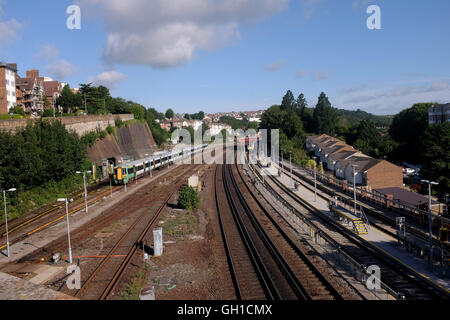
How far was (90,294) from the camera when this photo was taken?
12945mm

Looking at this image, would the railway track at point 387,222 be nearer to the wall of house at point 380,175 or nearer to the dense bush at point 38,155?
the wall of house at point 380,175

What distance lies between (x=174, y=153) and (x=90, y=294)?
52272 millimetres

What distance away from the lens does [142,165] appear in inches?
1828

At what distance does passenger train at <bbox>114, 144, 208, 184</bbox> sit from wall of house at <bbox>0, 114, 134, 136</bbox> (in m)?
8.87

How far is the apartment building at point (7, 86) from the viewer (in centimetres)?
5616

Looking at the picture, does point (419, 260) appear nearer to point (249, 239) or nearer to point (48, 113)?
point (249, 239)

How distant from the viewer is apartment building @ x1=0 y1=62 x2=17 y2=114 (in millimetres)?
56156

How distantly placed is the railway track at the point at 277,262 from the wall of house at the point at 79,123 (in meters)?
21.9

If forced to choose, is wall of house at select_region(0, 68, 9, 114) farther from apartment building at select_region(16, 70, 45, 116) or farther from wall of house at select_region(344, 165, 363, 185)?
wall of house at select_region(344, 165, 363, 185)

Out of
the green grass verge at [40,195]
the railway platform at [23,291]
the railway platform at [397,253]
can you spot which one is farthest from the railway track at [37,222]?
the railway platform at [397,253]

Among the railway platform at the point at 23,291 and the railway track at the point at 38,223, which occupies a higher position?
the railway platform at the point at 23,291

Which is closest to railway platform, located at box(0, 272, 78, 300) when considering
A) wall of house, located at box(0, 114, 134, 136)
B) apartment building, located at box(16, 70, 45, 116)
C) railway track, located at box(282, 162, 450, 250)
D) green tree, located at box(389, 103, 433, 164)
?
railway track, located at box(282, 162, 450, 250)

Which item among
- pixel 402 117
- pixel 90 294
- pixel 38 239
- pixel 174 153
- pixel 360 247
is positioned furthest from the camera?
pixel 402 117
